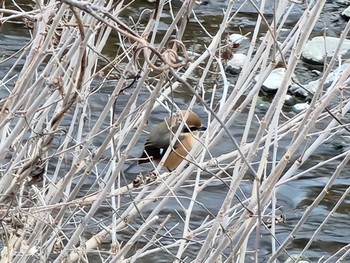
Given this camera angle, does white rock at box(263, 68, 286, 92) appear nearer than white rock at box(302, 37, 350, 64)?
Yes

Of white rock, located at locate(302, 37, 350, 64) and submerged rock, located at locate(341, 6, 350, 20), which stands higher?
submerged rock, located at locate(341, 6, 350, 20)

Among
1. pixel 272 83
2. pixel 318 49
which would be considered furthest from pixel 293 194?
pixel 318 49

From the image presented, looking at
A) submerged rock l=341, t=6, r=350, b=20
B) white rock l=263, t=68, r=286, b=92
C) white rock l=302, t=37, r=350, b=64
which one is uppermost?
submerged rock l=341, t=6, r=350, b=20

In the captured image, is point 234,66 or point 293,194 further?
point 234,66

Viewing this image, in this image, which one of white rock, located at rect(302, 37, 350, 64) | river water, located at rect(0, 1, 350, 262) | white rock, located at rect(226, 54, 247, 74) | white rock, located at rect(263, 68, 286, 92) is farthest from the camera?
white rock, located at rect(302, 37, 350, 64)

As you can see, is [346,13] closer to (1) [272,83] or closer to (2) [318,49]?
(2) [318,49]

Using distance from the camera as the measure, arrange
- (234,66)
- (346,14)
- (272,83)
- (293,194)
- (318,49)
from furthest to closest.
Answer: (346,14) < (318,49) < (234,66) < (272,83) < (293,194)

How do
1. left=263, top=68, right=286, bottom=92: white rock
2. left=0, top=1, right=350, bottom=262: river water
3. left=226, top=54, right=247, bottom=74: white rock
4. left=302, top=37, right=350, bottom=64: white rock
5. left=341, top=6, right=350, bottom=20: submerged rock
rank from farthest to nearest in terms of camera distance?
left=341, top=6, right=350, bottom=20: submerged rock < left=302, top=37, right=350, bottom=64: white rock < left=226, top=54, right=247, bottom=74: white rock < left=263, top=68, right=286, bottom=92: white rock < left=0, top=1, right=350, bottom=262: river water

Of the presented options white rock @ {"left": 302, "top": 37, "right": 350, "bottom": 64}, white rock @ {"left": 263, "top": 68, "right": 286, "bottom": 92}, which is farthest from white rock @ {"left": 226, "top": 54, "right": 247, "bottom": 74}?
white rock @ {"left": 302, "top": 37, "right": 350, "bottom": 64}

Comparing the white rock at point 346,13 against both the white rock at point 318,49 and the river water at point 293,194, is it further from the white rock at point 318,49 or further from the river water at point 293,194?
the river water at point 293,194

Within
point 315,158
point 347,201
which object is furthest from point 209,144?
point 315,158

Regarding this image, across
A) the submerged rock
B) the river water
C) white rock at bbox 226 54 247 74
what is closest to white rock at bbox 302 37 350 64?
the river water

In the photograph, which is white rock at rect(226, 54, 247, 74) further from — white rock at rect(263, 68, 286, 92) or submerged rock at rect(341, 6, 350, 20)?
submerged rock at rect(341, 6, 350, 20)

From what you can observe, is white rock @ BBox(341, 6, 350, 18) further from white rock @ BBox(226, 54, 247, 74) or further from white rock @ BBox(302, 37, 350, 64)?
white rock @ BBox(226, 54, 247, 74)
